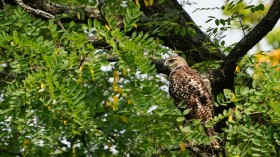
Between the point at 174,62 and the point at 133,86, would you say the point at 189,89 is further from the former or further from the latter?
the point at 133,86

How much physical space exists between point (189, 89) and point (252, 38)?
98 cm

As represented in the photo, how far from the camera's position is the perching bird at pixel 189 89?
5324 mm

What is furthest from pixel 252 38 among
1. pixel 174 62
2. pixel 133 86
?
pixel 174 62

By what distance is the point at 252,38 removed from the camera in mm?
4660

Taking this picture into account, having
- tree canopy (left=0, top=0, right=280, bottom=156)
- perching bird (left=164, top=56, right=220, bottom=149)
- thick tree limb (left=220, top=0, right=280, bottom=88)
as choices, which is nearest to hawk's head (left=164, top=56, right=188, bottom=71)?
perching bird (left=164, top=56, right=220, bottom=149)

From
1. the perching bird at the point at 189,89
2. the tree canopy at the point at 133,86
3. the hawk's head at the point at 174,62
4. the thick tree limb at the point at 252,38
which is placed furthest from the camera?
the hawk's head at the point at 174,62

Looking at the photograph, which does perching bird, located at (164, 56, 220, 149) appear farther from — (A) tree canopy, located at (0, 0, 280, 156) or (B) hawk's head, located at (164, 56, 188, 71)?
(A) tree canopy, located at (0, 0, 280, 156)

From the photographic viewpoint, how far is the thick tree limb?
4.61m

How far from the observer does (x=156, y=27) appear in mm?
5613

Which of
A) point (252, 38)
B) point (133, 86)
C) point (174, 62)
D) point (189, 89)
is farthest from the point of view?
point (174, 62)

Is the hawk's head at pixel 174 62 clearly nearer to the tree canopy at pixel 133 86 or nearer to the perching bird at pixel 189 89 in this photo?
the perching bird at pixel 189 89

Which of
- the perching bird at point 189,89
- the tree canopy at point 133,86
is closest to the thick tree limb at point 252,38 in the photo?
the tree canopy at point 133,86

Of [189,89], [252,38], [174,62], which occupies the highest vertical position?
[252,38]

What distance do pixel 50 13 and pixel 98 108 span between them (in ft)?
3.50
